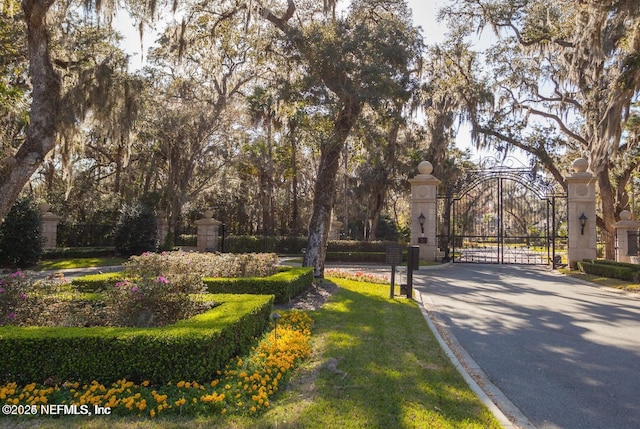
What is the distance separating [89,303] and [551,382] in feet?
20.5

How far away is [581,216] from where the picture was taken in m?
17.4

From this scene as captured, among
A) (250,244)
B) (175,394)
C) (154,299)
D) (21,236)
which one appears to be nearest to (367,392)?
(175,394)

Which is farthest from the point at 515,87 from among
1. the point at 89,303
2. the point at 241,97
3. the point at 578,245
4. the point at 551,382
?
the point at 89,303

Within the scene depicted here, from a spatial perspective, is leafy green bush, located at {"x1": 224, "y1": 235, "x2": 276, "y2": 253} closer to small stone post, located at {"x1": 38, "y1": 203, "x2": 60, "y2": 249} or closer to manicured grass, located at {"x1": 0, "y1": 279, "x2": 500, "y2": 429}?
small stone post, located at {"x1": 38, "y1": 203, "x2": 60, "y2": 249}

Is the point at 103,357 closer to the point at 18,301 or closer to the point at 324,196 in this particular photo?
the point at 18,301

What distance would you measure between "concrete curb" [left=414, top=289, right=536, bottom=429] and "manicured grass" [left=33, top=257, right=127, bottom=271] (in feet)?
52.0

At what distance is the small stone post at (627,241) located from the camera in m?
17.8

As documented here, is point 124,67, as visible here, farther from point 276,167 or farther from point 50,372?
point 276,167

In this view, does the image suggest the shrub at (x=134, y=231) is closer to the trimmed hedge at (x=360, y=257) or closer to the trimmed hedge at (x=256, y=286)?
the trimmed hedge at (x=360, y=257)

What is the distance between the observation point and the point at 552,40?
1716cm

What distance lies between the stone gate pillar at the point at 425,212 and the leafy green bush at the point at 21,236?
15802 mm

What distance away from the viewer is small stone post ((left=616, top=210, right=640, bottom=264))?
58.3 feet

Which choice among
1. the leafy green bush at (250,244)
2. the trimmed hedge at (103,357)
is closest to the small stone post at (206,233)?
the leafy green bush at (250,244)

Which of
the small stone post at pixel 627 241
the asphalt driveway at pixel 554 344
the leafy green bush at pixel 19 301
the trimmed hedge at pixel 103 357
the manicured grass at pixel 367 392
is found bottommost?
the asphalt driveway at pixel 554 344
